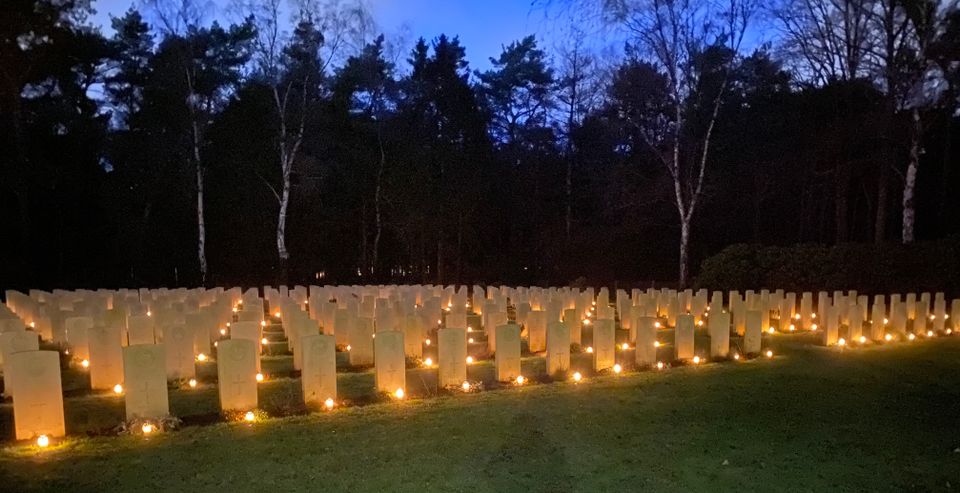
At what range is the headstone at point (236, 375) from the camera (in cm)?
616

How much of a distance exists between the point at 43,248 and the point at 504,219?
763 inches

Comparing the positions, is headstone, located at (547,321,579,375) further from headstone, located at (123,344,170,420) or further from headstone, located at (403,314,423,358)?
headstone, located at (123,344,170,420)

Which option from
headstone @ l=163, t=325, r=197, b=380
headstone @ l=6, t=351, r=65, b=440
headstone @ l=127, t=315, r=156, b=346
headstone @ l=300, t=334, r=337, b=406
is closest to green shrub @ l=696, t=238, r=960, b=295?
headstone @ l=300, t=334, r=337, b=406

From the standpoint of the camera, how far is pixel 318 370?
6.54 m

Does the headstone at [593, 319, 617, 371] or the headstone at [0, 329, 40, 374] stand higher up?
the headstone at [0, 329, 40, 374]

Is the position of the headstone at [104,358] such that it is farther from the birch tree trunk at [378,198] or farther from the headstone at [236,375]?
the birch tree trunk at [378,198]

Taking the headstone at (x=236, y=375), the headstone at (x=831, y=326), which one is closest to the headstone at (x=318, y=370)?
the headstone at (x=236, y=375)

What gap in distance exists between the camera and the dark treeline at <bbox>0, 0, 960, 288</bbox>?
70.5ft

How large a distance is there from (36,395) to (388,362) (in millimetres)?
3144

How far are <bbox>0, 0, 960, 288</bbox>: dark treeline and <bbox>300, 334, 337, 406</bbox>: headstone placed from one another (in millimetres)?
16114

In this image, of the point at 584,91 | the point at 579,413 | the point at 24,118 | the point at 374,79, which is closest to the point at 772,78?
the point at 584,91

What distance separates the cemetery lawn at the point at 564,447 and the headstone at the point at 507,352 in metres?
0.38

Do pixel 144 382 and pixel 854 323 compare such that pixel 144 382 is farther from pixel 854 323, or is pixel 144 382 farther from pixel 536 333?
pixel 854 323

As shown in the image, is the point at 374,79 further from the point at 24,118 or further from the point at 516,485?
the point at 516,485
